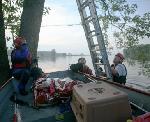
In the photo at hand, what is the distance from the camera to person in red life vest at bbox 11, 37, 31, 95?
26.7 ft

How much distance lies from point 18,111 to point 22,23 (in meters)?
5.24

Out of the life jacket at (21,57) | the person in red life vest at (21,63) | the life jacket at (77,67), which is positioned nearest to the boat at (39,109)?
the person in red life vest at (21,63)

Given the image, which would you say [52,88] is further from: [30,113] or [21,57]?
[21,57]

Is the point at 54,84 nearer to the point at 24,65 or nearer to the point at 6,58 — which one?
the point at 24,65

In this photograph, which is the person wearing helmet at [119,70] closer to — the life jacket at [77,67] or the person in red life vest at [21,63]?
the life jacket at [77,67]

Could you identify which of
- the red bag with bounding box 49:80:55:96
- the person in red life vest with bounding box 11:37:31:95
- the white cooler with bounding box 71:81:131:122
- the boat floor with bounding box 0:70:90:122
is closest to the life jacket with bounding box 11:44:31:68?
the person in red life vest with bounding box 11:37:31:95

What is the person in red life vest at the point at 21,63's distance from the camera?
321 inches

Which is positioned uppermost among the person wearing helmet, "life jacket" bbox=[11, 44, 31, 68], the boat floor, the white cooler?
"life jacket" bbox=[11, 44, 31, 68]

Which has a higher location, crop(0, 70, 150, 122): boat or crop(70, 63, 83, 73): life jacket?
crop(70, 63, 83, 73): life jacket

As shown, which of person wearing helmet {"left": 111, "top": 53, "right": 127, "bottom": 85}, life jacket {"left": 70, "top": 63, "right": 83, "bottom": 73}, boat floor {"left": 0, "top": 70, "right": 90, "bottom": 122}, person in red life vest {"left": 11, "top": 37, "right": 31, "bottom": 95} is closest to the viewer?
boat floor {"left": 0, "top": 70, "right": 90, "bottom": 122}

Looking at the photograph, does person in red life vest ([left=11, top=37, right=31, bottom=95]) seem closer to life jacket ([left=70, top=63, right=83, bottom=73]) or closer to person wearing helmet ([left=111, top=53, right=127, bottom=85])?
person wearing helmet ([left=111, top=53, right=127, bottom=85])

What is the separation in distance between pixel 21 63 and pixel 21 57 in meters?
0.19

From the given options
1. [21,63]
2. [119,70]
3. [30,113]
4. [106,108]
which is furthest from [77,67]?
[106,108]

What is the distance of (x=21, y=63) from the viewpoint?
8391 millimetres
